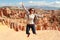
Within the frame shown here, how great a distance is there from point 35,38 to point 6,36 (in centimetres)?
69

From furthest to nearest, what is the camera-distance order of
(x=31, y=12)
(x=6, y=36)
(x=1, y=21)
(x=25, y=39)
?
(x=1, y=21) → (x=6, y=36) → (x=25, y=39) → (x=31, y=12)

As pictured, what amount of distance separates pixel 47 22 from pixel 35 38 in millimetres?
3158

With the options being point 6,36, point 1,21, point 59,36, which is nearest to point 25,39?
point 6,36

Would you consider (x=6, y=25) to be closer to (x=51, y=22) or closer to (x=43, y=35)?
(x=51, y=22)

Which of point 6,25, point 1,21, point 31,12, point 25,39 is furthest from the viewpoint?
point 1,21

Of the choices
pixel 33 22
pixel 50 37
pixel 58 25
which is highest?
pixel 33 22

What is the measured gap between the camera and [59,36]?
536 cm

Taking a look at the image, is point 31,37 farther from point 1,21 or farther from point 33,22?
point 1,21

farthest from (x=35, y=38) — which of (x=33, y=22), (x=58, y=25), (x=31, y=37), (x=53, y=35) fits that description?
(x=58, y=25)

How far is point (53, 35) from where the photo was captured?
5426 mm

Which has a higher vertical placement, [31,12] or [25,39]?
[31,12]

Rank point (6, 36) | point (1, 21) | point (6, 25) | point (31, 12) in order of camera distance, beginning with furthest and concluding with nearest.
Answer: point (1, 21), point (6, 25), point (6, 36), point (31, 12)

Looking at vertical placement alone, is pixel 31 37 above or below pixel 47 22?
above

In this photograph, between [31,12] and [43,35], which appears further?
[43,35]
